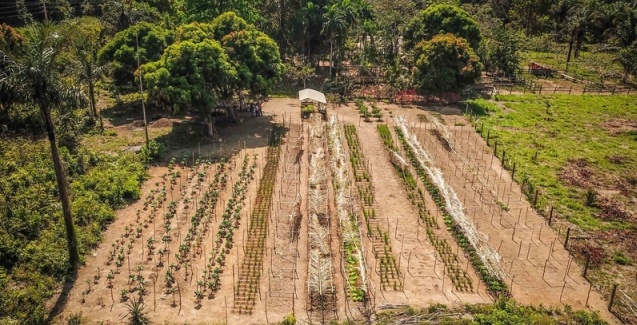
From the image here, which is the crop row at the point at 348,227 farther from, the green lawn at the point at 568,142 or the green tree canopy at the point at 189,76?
the green lawn at the point at 568,142

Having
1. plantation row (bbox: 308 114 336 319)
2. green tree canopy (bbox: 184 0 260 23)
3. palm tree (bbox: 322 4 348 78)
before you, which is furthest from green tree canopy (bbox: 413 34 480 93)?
green tree canopy (bbox: 184 0 260 23)

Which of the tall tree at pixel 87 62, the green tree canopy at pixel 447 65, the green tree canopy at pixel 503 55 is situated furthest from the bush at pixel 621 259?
the tall tree at pixel 87 62

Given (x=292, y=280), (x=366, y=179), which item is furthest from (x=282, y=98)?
(x=292, y=280)

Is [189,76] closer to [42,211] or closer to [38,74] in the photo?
[42,211]

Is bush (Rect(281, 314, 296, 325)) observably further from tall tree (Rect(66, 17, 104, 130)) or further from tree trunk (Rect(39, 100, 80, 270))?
tall tree (Rect(66, 17, 104, 130))

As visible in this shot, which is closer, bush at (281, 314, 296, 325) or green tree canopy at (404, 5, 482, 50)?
bush at (281, 314, 296, 325)

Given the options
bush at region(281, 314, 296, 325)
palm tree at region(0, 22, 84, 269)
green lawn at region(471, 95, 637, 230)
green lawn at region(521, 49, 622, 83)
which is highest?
palm tree at region(0, 22, 84, 269)

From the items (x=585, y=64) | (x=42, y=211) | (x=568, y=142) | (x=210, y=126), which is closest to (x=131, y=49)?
(x=210, y=126)

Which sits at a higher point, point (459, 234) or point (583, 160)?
point (583, 160)
